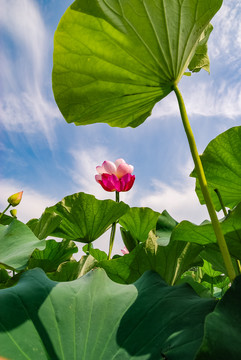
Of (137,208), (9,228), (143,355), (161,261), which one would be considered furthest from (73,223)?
(143,355)

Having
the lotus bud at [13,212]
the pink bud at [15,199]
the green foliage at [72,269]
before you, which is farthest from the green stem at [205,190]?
the lotus bud at [13,212]

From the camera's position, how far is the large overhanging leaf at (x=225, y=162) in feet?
2.79

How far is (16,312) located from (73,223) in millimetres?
1043

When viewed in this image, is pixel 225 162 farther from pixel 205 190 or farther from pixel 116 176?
pixel 116 176

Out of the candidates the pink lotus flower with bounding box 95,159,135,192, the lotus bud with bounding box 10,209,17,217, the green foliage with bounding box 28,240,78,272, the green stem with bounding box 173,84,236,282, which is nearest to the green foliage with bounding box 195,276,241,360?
the green stem with bounding box 173,84,236,282

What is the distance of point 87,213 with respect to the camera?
143 cm

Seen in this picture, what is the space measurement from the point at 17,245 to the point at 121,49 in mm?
585

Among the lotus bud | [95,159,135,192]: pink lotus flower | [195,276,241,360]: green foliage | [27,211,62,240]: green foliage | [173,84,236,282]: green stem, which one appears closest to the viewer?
[195,276,241,360]: green foliage

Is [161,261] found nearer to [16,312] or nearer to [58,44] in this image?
[16,312]

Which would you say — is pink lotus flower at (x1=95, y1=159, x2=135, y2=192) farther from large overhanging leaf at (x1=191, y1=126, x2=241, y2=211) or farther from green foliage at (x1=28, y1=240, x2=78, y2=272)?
large overhanging leaf at (x1=191, y1=126, x2=241, y2=211)

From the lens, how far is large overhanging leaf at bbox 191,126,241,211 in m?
0.85

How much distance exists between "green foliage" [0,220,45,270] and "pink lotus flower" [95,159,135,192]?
66 cm

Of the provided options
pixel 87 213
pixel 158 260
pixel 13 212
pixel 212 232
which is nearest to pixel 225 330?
pixel 212 232

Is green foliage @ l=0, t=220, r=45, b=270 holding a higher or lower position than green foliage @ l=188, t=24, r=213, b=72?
lower
